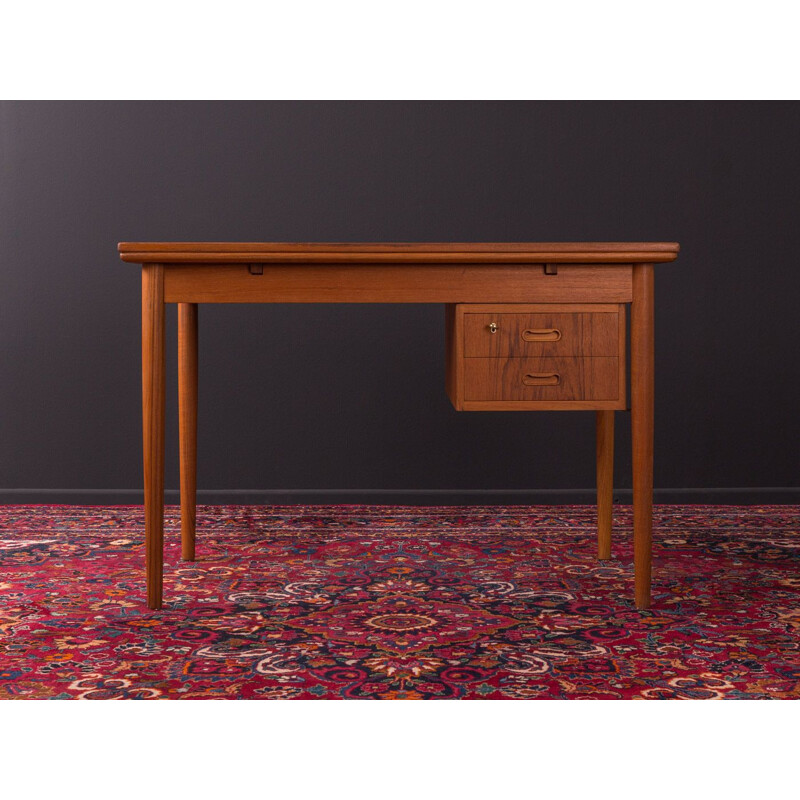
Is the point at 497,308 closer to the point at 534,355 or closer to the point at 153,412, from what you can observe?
the point at 534,355

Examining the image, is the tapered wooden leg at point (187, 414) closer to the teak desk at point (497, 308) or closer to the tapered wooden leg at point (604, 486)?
the teak desk at point (497, 308)

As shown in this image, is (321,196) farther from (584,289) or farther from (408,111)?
(584,289)

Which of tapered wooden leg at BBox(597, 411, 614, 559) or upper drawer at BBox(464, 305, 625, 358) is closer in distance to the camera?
upper drawer at BBox(464, 305, 625, 358)

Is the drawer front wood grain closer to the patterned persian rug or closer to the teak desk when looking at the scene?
the teak desk

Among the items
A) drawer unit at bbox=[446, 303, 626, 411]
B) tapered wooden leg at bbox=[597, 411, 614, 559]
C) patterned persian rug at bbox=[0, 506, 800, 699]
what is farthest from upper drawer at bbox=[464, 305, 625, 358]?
patterned persian rug at bbox=[0, 506, 800, 699]

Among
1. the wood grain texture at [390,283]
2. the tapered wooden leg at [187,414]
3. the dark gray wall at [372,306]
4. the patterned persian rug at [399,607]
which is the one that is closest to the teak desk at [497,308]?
the wood grain texture at [390,283]

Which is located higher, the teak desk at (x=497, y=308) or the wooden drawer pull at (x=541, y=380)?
the teak desk at (x=497, y=308)

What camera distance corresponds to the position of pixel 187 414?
3.09 meters

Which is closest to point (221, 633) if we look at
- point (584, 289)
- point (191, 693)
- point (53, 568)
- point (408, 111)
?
point (191, 693)

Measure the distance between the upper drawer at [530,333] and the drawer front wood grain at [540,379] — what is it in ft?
0.08

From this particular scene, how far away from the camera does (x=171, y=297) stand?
2.53m

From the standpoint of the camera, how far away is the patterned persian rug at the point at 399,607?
6.72ft

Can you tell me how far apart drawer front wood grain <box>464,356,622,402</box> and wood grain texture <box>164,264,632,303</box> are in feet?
0.58

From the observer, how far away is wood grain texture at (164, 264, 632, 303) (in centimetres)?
252
